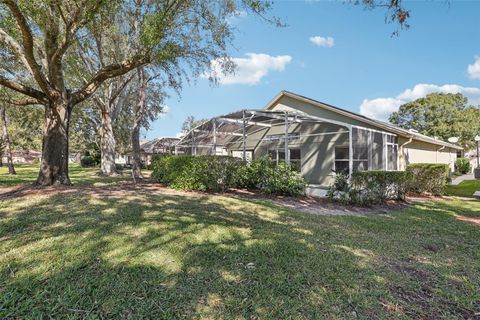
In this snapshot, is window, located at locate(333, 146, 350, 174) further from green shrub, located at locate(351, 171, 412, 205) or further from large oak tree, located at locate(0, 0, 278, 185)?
large oak tree, located at locate(0, 0, 278, 185)

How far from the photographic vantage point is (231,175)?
1014 centimetres

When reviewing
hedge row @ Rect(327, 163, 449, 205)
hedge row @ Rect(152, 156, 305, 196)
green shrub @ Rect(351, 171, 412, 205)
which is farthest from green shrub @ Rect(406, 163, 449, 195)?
hedge row @ Rect(152, 156, 305, 196)

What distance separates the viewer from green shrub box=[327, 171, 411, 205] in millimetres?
8281

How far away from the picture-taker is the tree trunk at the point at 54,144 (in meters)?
8.12

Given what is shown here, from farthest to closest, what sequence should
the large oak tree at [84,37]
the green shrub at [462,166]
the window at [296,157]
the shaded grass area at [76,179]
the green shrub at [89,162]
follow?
the green shrub at [89,162] < the green shrub at [462,166] < the window at [296,157] < the shaded grass area at [76,179] < the large oak tree at [84,37]

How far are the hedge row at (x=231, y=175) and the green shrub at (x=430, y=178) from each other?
565cm

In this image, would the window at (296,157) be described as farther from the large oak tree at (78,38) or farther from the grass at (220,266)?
the grass at (220,266)

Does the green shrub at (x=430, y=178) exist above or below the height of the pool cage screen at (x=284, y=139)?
below

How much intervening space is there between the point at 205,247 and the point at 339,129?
36.4 ft

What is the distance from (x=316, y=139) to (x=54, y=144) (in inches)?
458

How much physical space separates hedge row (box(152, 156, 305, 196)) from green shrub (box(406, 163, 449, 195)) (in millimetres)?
5652

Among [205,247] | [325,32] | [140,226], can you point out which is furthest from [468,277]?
[325,32]

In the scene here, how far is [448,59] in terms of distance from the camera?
14109 mm

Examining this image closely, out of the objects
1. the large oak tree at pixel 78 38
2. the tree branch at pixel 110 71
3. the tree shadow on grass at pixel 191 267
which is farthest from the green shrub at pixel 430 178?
the tree branch at pixel 110 71
